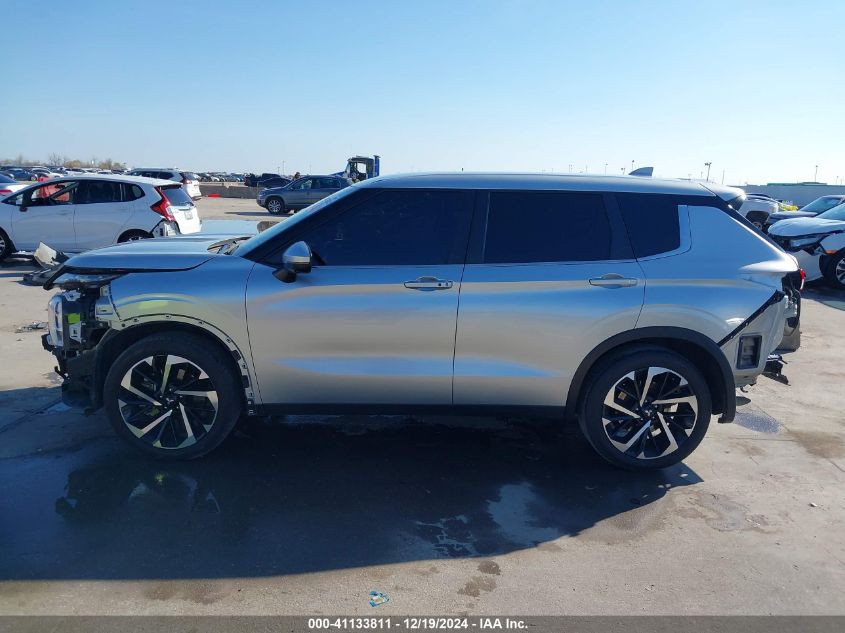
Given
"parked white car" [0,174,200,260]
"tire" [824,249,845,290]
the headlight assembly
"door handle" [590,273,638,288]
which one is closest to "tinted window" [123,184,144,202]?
"parked white car" [0,174,200,260]

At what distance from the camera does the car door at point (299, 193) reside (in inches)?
1144

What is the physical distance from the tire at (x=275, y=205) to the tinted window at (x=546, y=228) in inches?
1020

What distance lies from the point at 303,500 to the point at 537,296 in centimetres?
193

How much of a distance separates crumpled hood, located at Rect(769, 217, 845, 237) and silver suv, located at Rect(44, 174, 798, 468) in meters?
9.25

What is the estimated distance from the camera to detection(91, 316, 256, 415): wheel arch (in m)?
4.22

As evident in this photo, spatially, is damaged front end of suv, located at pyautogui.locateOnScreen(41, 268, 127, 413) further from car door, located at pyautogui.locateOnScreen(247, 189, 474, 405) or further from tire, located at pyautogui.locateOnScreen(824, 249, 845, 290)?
tire, located at pyautogui.locateOnScreen(824, 249, 845, 290)

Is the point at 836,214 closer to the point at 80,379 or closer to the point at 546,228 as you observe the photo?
the point at 546,228

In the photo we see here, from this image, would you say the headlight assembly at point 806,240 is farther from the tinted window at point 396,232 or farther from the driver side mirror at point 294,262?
the driver side mirror at point 294,262

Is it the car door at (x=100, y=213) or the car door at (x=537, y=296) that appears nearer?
the car door at (x=537, y=296)

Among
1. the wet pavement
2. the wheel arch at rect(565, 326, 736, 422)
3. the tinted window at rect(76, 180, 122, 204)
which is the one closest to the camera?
the wet pavement

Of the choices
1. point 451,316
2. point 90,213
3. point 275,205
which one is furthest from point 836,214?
point 275,205

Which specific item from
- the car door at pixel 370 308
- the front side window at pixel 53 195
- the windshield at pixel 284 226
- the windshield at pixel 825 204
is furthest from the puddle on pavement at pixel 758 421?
the windshield at pixel 825 204

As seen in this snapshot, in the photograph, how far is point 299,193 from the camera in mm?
29125

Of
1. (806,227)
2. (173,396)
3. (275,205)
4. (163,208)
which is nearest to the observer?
(173,396)
